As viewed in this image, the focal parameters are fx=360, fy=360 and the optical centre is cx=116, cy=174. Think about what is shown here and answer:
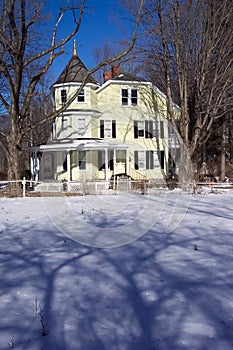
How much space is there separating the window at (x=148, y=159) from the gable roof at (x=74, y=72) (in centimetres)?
614

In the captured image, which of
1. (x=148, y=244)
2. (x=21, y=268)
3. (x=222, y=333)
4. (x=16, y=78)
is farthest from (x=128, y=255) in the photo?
(x=16, y=78)

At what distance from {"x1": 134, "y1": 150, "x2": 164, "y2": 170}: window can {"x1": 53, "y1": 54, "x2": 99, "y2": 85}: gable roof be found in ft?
20.1

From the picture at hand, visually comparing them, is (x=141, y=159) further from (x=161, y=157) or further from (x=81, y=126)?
(x=81, y=126)

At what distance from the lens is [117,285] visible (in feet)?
15.5

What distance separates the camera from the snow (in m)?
3.37

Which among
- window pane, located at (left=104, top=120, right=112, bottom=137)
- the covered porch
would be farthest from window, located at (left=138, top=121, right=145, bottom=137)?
window pane, located at (left=104, top=120, right=112, bottom=137)

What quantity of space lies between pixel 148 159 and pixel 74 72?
8076 mm

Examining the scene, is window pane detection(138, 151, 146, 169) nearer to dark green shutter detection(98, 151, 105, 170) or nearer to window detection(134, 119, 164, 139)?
window detection(134, 119, 164, 139)

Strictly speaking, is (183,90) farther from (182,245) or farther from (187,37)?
(182,245)

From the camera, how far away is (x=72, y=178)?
24016mm

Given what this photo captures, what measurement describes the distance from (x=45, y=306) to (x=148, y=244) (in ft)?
10.3

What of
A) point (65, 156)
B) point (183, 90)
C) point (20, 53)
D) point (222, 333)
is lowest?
point (222, 333)

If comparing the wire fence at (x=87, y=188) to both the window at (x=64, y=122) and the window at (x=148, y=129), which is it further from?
the window at (x=148, y=129)

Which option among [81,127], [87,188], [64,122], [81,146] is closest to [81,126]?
[81,127]
